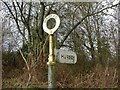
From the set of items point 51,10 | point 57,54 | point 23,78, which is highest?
point 51,10

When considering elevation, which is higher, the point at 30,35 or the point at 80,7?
the point at 80,7

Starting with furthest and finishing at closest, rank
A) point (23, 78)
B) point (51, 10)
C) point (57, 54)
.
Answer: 1. point (51, 10)
2. point (23, 78)
3. point (57, 54)

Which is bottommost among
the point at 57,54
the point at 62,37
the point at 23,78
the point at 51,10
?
the point at 23,78

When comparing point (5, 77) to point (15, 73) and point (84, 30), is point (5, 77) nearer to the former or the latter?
point (15, 73)

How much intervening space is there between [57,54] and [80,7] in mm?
2877

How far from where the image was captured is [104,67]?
440 cm

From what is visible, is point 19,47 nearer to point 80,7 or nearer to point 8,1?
point 8,1

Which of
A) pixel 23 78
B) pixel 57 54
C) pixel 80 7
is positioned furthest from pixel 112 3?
pixel 57 54

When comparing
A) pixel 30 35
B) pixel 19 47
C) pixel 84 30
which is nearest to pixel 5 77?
pixel 19 47

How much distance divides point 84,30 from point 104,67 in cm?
80

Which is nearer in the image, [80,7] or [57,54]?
[57,54]

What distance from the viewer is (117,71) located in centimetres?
432

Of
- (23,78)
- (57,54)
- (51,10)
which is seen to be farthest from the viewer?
(51,10)

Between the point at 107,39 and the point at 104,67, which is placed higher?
the point at 107,39
